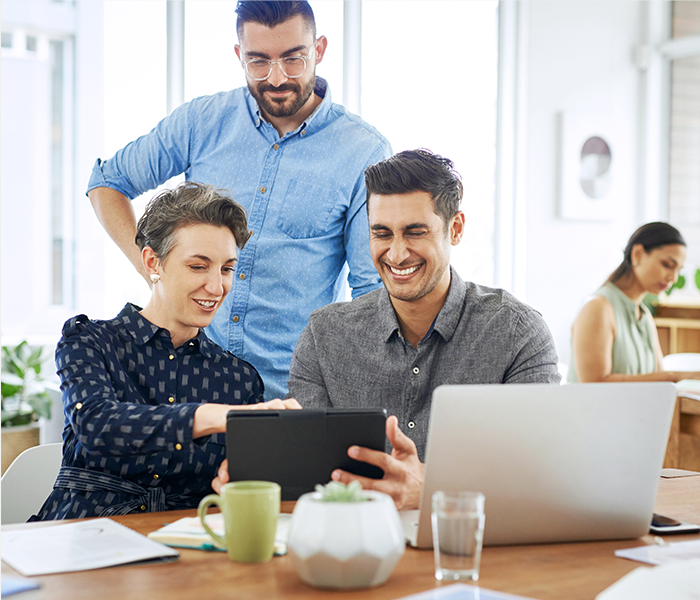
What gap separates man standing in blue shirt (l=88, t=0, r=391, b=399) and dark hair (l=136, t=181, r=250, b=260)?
0.39 metres

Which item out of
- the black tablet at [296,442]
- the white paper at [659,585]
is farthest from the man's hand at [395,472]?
the white paper at [659,585]

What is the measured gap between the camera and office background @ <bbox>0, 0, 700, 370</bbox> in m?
3.69

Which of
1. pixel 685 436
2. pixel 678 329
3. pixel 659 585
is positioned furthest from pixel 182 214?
pixel 678 329

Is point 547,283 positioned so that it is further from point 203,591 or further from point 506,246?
point 203,591

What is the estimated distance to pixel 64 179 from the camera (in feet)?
12.2

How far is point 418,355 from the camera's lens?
5.64 ft

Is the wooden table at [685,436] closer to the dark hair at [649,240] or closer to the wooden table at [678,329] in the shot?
the dark hair at [649,240]

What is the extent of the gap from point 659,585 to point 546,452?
213 mm

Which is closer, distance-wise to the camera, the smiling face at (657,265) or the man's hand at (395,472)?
the man's hand at (395,472)

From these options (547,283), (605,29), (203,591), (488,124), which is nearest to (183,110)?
(203,591)

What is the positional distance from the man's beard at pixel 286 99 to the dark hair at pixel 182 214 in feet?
1.62

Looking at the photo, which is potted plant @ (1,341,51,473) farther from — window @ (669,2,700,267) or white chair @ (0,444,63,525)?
window @ (669,2,700,267)

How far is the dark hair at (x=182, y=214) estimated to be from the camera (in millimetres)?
1749

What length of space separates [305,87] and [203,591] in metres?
1.59
